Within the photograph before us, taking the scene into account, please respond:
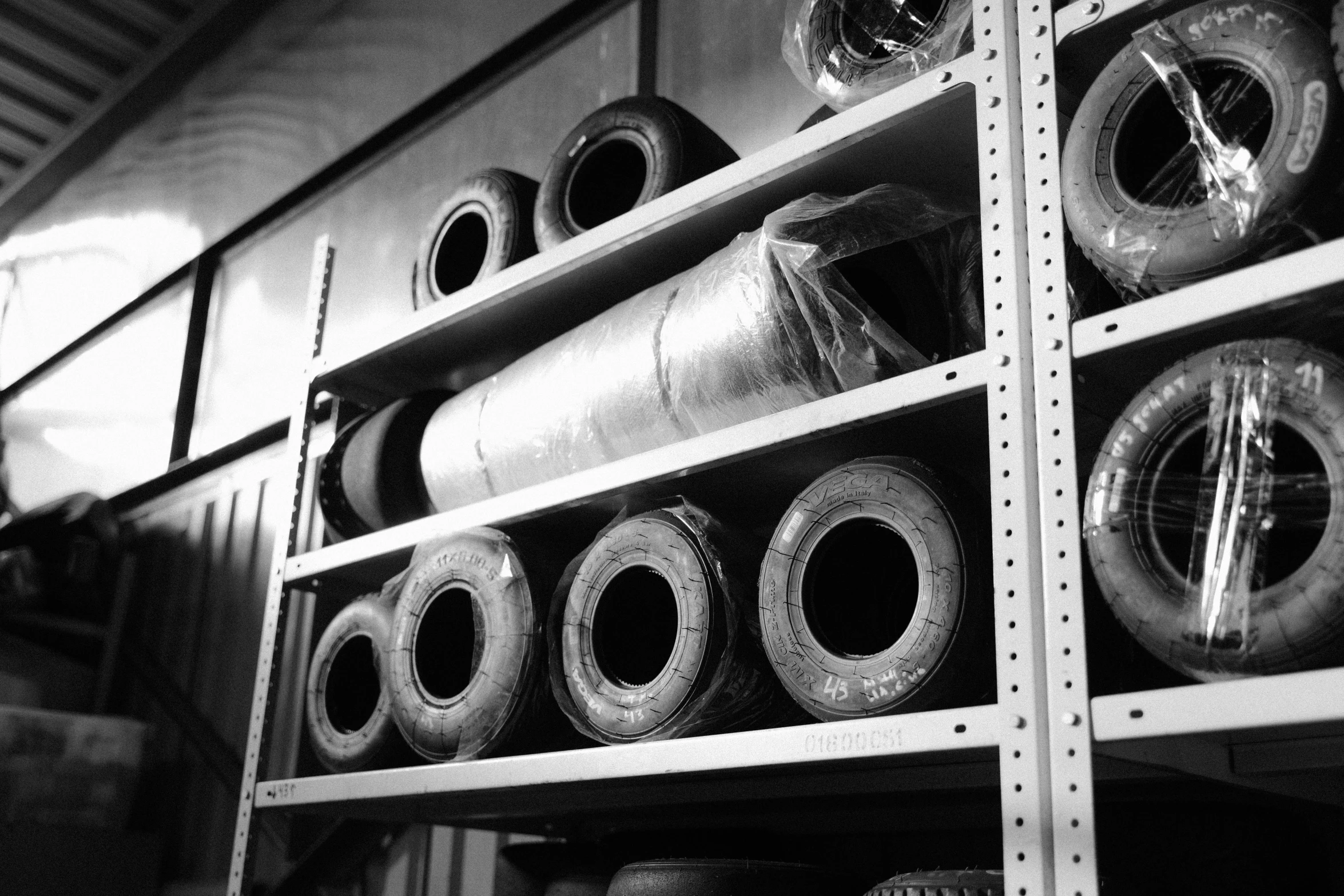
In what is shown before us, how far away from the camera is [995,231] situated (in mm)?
1795

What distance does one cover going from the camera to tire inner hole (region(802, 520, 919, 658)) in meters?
1.94

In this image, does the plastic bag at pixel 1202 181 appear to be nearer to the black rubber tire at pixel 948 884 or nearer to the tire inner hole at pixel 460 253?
Result: the black rubber tire at pixel 948 884

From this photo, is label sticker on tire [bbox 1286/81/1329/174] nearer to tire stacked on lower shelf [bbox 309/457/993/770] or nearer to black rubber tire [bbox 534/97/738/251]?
tire stacked on lower shelf [bbox 309/457/993/770]

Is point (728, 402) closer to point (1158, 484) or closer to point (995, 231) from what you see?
point (995, 231)

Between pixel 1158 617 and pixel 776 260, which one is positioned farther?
pixel 776 260

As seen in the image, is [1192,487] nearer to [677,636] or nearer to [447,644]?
[677,636]

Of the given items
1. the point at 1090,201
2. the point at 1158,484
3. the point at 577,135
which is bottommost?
the point at 1158,484

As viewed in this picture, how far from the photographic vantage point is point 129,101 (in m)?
6.04

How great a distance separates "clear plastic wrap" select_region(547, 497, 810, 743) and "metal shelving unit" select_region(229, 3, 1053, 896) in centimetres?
7

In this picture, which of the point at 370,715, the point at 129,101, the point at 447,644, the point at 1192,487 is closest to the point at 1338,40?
the point at 1192,487

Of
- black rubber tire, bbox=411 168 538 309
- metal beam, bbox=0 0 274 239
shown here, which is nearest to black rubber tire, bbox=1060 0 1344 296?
black rubber tire, bbox=411 168 538 309

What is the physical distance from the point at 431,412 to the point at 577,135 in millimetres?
757

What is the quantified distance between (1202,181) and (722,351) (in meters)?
0.78

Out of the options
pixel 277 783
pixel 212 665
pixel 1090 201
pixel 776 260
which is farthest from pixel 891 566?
pixel 212 665
